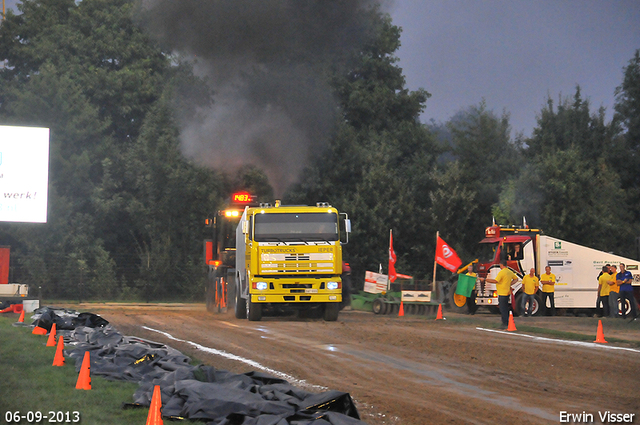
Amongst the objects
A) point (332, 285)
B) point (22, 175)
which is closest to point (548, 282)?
point (332, 285)

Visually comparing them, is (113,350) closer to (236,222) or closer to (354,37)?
(236,222)

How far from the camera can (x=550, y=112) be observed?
49.8 metres

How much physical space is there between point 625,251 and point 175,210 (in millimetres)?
26275

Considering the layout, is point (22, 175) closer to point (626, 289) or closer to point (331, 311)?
point (331, 311)

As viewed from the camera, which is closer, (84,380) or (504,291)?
(84,380)

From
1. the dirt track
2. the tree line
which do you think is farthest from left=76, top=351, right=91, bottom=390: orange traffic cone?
the tree line

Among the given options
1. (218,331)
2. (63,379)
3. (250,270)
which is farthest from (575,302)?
(63,379)

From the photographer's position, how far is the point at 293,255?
21.0 meters

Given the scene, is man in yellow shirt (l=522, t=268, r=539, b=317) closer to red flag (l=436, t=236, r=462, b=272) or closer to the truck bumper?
red flag (l=436, t=236, r=462, b=272)

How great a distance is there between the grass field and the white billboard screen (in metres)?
11.2

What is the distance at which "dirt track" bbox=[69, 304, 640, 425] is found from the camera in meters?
8.90

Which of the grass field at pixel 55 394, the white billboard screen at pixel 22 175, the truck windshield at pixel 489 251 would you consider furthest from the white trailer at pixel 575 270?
the grass field at pixel 55 394

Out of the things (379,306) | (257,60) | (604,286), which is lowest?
(379,306)

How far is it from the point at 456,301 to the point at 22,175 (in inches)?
630
